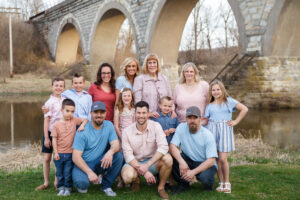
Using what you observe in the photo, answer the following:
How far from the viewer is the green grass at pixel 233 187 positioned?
346 centimetres

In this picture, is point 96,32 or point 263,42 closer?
point 263,42

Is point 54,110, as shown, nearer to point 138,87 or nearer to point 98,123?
point 98,123

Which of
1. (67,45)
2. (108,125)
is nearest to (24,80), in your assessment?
(67,45)

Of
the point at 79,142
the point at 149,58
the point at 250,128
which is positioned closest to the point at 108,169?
the point at 79,142

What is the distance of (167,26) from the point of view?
48.3 feet

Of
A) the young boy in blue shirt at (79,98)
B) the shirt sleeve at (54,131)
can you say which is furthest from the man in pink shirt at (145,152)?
the shirt sleeve at (54,131)

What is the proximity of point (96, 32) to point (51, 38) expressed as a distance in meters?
8.44

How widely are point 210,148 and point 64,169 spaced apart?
1.64m

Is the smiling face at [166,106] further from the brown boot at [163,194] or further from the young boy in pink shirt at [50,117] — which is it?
the young boy in pink shirt at [50,117]

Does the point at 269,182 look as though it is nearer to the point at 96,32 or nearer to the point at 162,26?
the point at 162,26

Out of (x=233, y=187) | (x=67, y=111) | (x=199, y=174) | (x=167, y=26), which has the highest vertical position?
(x=167, y=26)

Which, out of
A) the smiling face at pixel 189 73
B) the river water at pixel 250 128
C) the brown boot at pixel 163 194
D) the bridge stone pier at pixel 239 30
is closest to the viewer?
the brown boot at pixel 163 194

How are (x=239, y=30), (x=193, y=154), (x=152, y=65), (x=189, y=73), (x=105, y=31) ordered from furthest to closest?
(x=105, y=31) < (x=239, y=30) < (x=152, y=65) < (x=189, y=73) < (x=193, y=154)

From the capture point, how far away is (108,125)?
3.69 metres
